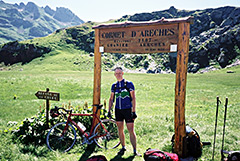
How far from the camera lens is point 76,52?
182750mm

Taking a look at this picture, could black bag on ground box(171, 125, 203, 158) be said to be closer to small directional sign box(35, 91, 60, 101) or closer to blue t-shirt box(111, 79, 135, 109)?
blue t-shirt box(111, 79, 135, 109)

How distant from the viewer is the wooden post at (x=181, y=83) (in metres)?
5.98

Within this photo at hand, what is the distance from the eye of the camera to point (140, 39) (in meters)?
6.89

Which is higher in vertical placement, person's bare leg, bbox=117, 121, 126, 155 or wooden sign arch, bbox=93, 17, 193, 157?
wooden sign arch, bbox=93, 17, 193, 157

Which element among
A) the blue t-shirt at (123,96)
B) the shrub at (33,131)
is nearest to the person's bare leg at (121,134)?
the blue t-shirt at (123,96)

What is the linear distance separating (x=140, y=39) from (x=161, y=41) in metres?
0.80

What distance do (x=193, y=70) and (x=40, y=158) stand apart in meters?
157

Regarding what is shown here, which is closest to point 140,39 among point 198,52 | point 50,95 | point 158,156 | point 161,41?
point 161,41

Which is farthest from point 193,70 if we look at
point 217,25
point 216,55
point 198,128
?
point 198,128

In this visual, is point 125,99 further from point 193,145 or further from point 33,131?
point 33,131

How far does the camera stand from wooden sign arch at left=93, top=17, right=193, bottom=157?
6031mm

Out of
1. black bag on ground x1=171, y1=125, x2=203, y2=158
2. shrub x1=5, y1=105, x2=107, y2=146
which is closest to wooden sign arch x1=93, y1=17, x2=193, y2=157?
black bag on ground x1=171, y1=125, x2=203, y2=158

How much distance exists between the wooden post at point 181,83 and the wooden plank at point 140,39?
0.26 m

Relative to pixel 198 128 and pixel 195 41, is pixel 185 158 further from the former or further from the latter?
pixel 195 41
